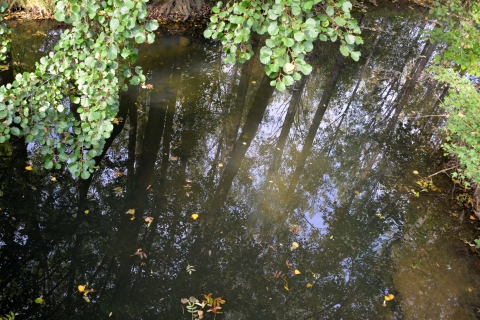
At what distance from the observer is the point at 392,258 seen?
499 centimetres

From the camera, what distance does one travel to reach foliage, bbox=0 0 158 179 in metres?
2.04

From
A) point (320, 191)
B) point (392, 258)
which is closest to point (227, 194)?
point (320, 191)

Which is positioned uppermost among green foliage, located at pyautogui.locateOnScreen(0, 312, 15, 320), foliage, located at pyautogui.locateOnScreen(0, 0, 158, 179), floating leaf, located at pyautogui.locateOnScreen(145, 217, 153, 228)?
foliage, located at pyautogui.locateOnScreen(0, 0, 158, 179)

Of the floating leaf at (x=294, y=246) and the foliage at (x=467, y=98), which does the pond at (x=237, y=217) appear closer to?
the floating leaf at (x=294, y=246)

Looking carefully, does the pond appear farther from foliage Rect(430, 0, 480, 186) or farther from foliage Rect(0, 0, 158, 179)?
foliage Rect(0, 0, 158, 179)

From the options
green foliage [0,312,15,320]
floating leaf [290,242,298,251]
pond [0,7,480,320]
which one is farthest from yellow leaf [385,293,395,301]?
green foliage [0,312,15,320]

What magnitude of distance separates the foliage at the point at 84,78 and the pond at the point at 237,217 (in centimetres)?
204

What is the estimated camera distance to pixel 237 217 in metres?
5.20

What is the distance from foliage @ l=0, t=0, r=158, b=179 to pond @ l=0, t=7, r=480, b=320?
2045mm

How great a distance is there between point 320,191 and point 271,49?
14.3 ft

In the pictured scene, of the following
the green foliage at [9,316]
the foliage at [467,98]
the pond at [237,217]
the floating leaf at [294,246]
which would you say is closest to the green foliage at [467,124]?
the foliage at [467,98]

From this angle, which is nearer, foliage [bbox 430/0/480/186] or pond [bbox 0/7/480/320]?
pond [bbox 0/7/480/320]

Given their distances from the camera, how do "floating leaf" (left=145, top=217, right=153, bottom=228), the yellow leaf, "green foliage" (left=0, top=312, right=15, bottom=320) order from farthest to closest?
1. "floating leaf" (left=145, top=217, right=153, bottom=228)
2. the yellow leaf
3. "green foliage" (left=0, top=312, right=15, bottom=320)

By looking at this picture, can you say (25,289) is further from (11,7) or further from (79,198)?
(11,7)
